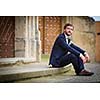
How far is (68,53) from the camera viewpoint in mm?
7016

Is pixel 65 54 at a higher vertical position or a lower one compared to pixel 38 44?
lower

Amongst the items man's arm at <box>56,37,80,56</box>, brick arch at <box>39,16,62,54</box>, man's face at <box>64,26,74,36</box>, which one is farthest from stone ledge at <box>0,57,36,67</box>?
man's face at <box>64,26,74,36</box>

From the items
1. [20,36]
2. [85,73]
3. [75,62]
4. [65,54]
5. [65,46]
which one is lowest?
[85,73]

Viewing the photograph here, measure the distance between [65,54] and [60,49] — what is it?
0.30 ft

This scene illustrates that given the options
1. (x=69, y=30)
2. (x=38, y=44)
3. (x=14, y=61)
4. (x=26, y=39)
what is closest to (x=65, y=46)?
(x=69, y=30)

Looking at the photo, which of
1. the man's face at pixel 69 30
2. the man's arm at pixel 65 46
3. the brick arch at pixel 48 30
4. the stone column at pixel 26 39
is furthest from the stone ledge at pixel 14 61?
the man's face at pixel 69 30

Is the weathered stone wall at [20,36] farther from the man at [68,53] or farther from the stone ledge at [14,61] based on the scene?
the man at [68,53]

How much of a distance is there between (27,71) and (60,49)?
515 millimetres

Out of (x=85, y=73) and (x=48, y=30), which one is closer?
(x=85, y=73)

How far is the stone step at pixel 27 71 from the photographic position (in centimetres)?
686

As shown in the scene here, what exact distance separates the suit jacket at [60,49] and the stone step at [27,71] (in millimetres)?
110

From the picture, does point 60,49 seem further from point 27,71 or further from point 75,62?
point 27,71
